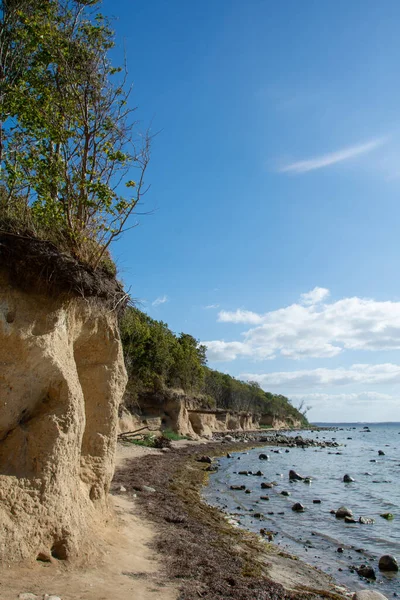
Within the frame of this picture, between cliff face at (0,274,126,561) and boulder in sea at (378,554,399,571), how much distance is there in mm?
8171

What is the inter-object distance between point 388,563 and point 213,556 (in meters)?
5.61

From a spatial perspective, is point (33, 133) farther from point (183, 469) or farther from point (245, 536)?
point (183, 469)

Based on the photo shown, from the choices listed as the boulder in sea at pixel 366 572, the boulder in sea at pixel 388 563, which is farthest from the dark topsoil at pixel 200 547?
the boulder in sea at pixel 388 563

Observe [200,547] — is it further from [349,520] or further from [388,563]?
[349,520]

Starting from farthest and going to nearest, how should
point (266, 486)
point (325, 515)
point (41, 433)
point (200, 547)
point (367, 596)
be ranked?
point (266, 486)
point (325, 515)
point (200, 547)
point (367, 596)
point (41, 433)

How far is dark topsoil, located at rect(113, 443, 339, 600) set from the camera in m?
7.31

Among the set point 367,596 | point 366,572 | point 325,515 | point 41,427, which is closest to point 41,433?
point 41,427

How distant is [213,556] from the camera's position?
9047 mm

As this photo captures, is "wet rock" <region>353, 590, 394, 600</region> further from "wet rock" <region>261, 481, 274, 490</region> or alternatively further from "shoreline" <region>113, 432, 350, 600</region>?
"wet rock" <region>261, 481, 274, 490</region>

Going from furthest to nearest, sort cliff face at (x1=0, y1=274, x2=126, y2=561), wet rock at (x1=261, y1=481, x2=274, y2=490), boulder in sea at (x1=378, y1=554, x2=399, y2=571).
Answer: wet rock at (x1=261, y1=481, x2=274, y2=490)
boulder in sea at (x1=378, y1=554, x2=399, y2=571)
cliff face at (x1=0, y1=274, x2=126, y2=561)

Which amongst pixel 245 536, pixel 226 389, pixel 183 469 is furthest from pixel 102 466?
pixel 226 389

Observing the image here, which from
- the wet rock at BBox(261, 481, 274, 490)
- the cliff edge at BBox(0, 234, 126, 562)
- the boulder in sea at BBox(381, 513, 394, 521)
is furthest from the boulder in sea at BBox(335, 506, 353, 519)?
the cliff edge at BBox(0, 234, 126, 562)

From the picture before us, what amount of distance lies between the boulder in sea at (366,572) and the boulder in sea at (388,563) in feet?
2.67

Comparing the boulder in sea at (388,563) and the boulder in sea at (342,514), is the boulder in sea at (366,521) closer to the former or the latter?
the boulder in sea at (342,514)
